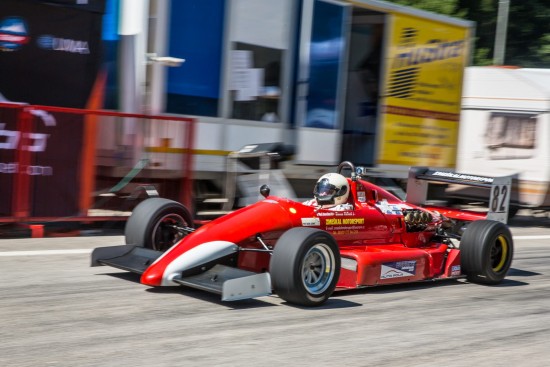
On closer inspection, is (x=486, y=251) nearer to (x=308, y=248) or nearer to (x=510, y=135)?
(x=308, y=248)

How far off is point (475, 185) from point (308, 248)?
302 centimetres

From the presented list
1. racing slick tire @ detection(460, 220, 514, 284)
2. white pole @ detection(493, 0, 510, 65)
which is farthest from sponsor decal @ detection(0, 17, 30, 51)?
white pole @ detection(493, 0, 510, 65)

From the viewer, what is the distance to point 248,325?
6.15 meters

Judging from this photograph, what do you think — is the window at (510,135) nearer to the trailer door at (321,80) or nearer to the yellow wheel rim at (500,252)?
the trailer door at (321,80)

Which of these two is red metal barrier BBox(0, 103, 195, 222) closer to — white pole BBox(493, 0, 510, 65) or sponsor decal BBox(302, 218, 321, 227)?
sponsor decal BBox(302, 218, 321, 227)

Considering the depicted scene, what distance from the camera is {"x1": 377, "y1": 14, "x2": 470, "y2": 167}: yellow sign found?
14461 millimetres

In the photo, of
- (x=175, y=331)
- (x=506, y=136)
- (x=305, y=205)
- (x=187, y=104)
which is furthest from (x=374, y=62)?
(x=175, y=331)

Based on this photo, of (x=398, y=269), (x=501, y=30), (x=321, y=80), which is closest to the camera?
(x=398, y=269)

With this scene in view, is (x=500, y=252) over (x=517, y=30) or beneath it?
beneath

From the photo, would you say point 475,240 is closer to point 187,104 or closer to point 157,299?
point 157,299

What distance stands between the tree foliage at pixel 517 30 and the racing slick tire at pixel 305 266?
22.7 m

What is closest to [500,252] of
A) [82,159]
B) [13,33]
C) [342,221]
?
[342,221]

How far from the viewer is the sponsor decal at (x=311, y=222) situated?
750 cm

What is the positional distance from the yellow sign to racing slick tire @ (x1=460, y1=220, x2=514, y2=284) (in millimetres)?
5788
